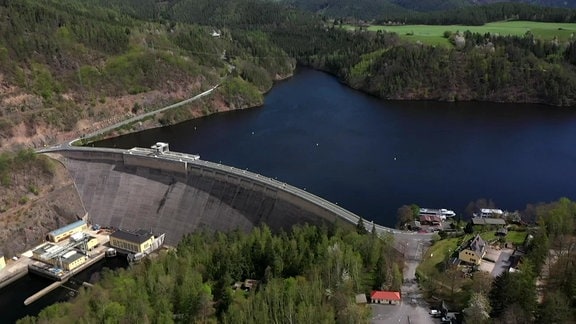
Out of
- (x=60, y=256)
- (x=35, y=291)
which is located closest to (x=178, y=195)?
(x=60, y=256)

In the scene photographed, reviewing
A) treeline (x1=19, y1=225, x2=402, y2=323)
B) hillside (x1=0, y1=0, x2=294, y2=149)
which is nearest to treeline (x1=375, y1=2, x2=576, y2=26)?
hillside (x1=0, y1=0, x2=294, y2=149)

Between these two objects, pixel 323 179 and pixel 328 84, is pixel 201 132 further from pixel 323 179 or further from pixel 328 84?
pixel 328 84

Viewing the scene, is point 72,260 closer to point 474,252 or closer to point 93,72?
point 474,252

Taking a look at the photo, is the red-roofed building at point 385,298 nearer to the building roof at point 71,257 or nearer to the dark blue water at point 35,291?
the dark blue water at point 35,291

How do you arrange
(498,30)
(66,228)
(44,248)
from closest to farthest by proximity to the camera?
1. (44,248)
2. (66,228)
3. (498,30)

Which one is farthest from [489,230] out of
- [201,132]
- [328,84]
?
[328,84]

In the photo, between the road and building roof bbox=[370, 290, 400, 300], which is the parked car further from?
building roof bbox=[370, 290, 400, 300]

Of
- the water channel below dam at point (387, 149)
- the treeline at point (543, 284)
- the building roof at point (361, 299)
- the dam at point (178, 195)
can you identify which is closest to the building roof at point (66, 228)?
the dam at point (178, 195)
